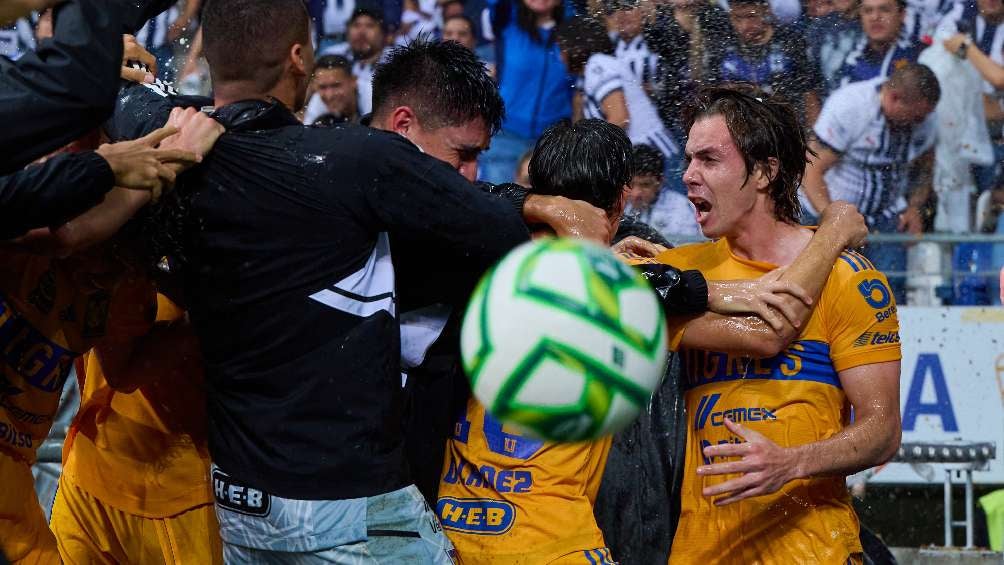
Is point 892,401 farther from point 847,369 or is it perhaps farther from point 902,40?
point 902,40

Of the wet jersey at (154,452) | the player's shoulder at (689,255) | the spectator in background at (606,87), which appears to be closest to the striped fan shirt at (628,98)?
the spectator in background at (606,87)

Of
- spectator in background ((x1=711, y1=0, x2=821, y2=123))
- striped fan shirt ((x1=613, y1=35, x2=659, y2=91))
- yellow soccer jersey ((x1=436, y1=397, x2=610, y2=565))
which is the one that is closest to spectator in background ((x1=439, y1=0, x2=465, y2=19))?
striped fan shirt ((x1=613, y1=35, x2=659, y2=91))

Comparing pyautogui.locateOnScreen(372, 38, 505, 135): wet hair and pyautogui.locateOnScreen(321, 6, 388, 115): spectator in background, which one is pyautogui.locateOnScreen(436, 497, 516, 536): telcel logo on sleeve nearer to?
pyautogui.locateOnScreen(372, 38, 505, 135): wet hair

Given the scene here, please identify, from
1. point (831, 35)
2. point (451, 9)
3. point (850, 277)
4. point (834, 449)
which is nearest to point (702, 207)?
point (850, 277)

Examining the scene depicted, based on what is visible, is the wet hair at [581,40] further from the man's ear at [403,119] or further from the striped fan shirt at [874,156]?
the man's ear at [403,119]

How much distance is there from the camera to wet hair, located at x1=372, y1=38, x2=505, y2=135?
12.7ft

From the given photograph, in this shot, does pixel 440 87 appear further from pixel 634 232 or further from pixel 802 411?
pixel 802 411

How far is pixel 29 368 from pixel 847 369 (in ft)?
8.39

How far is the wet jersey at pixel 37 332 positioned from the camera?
12.3 ft

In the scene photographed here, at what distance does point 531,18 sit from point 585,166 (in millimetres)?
5238

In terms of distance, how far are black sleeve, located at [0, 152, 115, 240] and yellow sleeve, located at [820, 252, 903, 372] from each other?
7.11 ft

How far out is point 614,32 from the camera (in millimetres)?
8656

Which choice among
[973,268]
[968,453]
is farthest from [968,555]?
[973,268]

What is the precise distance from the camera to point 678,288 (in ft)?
12.0
